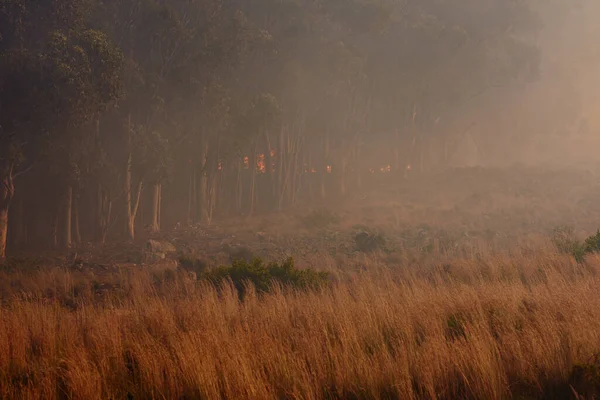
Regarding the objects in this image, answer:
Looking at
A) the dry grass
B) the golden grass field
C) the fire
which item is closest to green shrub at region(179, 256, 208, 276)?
the golden grass field

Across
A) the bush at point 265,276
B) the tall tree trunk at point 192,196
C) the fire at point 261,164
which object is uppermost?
the fire at point 261,164

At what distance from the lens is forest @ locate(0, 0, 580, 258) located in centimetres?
1943

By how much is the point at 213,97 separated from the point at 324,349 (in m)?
24.4

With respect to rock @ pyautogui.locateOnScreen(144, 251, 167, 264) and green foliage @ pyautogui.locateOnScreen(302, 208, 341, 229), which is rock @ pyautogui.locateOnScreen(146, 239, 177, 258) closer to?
rock @ pyautogui.locateOnScreen(144, 251, 167, 264)

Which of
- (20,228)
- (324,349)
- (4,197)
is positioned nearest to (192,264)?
(4,197)

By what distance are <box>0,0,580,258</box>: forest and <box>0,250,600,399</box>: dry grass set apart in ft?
47.0

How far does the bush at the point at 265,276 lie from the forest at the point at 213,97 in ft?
37.9

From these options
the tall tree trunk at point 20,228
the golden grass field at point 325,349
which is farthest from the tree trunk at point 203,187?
the golden grass field at point 325,349

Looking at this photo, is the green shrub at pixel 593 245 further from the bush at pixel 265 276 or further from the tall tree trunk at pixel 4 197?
the tall tree trunk at pixel 4 197

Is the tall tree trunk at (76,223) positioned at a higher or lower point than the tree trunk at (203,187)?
lower

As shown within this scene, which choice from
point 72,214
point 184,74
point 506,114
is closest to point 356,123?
point 184,74

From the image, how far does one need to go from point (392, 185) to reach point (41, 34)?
3610cm

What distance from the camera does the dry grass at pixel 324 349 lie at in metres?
4.57

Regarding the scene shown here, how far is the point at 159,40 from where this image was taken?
25.7 m
